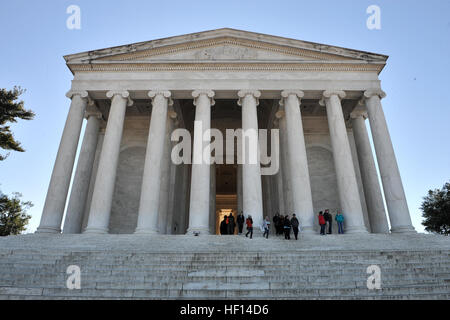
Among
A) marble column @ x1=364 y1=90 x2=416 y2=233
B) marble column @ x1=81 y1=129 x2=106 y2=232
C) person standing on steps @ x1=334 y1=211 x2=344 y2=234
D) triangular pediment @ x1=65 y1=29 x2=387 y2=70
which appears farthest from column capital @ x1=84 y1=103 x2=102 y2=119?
marble column @ x1=364 y1=90 x2=416 y2=233

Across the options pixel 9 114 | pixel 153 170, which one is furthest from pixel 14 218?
pixel 153 170

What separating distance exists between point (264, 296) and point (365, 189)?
70.0ft

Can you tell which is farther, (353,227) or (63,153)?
(63,153)

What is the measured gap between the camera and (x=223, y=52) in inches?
1088

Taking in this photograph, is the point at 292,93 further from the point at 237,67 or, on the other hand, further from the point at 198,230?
the point at 198,230

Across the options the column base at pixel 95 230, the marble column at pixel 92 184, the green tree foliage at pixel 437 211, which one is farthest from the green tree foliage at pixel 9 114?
the green tree foliage at pixel 437 211

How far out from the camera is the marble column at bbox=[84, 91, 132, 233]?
2205cm

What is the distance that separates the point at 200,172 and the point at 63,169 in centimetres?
1075

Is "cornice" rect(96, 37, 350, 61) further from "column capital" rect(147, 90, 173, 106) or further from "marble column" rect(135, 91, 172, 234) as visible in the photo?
"marble column" rect(135, 91, 172, 234)

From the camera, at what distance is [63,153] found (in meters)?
23.9

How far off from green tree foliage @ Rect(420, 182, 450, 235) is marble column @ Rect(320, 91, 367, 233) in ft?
101
